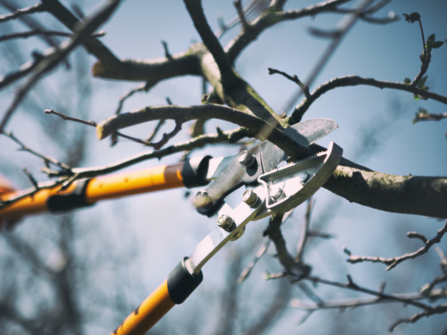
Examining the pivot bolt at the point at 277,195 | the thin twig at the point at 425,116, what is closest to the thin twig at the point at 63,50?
the pivot bolt at the point at 277,195

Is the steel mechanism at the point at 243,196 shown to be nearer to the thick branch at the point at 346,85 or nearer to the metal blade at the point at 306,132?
the metal blade at the point at 306,132

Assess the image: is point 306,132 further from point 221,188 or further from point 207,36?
point 207,36

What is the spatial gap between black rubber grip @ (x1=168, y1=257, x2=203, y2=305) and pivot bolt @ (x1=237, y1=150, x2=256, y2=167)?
60 centimetres

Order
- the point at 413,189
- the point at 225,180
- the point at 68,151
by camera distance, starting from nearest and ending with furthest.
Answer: the point at 413,189 → the point at 225,180 → the point at 68,151

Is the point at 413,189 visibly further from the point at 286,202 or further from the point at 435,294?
the point at 435,294

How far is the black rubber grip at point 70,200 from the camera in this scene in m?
2.00

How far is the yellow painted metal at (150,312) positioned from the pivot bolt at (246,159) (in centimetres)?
71

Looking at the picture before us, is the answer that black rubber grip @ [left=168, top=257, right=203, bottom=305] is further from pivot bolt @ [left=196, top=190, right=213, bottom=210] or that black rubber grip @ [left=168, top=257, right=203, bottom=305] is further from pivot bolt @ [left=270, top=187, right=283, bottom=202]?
pivot bolt @ [left=270, top=187, right=283, bottom=202]

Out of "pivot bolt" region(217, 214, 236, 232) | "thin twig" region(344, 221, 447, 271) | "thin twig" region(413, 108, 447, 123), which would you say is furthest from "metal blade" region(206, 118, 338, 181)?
"thin twig" region(413, 108, 447, 123)

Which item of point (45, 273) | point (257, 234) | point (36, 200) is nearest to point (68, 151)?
point (45, 273)

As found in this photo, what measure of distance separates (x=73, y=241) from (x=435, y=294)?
746 cm

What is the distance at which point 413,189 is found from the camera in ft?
3.41

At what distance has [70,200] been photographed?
2008 millimetres

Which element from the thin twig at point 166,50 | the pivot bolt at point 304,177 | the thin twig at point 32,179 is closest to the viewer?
the pivot bolt at point 304,177
